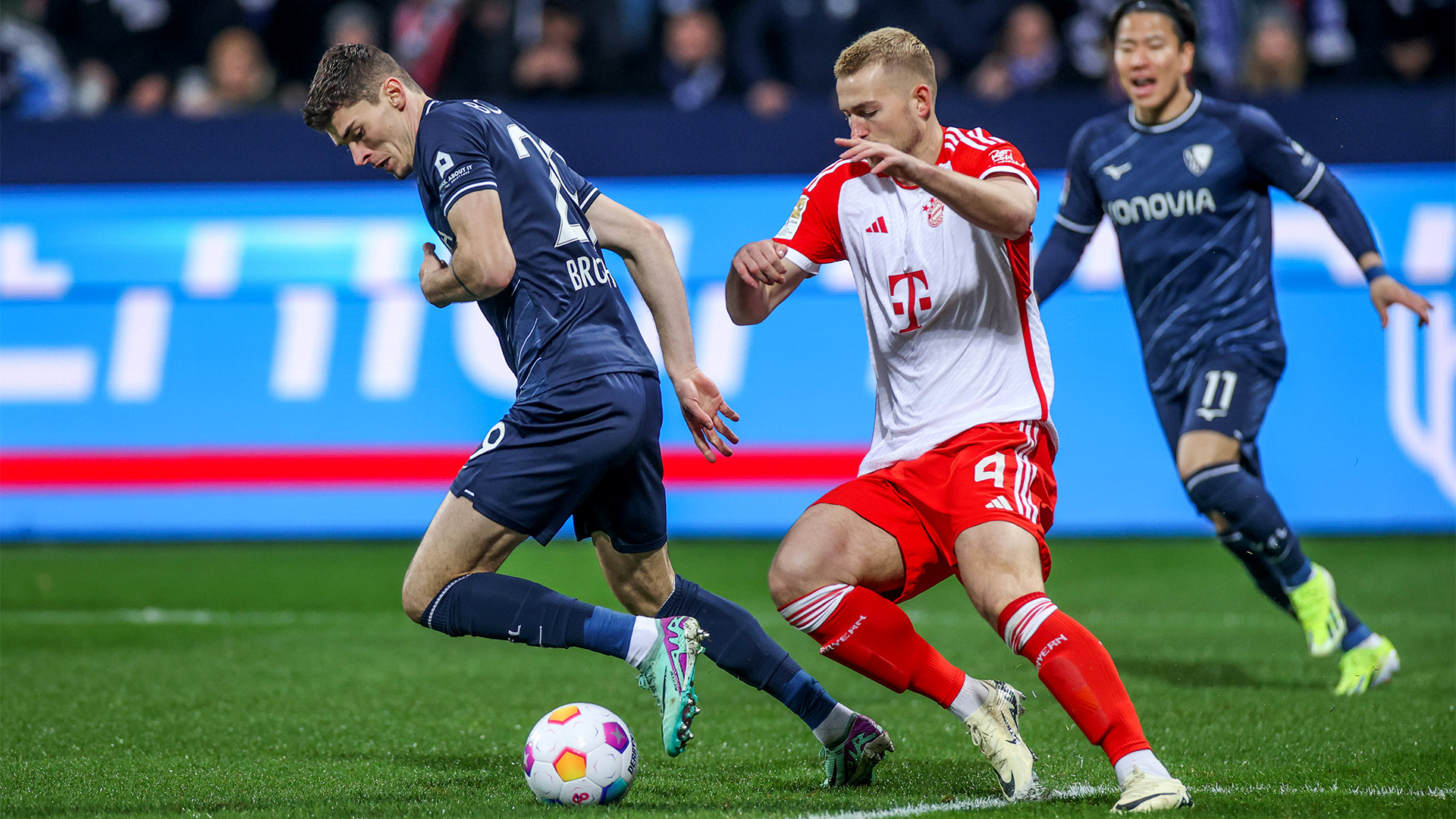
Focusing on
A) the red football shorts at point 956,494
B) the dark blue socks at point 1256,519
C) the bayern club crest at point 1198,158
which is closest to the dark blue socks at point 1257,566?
the dark blue socks at point 1256,519

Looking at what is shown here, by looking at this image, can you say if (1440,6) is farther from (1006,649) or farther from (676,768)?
(676,768)

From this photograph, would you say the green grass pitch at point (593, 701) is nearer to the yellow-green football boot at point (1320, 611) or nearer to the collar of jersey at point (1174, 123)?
the yellow-green football boot at point (1320, 611)

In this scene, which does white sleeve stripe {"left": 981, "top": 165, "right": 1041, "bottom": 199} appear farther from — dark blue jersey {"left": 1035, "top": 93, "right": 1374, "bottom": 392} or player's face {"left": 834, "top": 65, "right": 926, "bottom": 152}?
dark blue jersey {"left": 1035, "top": 93, "right": 1374, "bottom": 392}

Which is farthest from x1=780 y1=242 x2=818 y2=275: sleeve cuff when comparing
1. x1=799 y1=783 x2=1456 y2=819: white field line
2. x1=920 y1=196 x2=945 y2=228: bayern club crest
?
x1=799 y1=783 x2=1456 y2=819: white field line

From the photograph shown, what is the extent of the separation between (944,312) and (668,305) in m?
0.74

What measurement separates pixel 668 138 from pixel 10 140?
4.40 m

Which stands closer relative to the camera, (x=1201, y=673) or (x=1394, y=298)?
(x=1394, y=298)

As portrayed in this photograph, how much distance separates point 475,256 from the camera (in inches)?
145

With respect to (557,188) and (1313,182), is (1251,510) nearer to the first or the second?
(1313,182)

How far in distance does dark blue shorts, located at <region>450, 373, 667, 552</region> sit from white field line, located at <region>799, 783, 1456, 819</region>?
1.00 m

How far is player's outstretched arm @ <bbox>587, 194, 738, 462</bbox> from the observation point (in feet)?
12.8

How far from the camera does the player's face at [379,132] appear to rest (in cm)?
388

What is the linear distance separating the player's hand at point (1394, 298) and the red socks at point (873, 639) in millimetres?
1929

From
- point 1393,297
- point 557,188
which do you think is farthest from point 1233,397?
point 557,188
